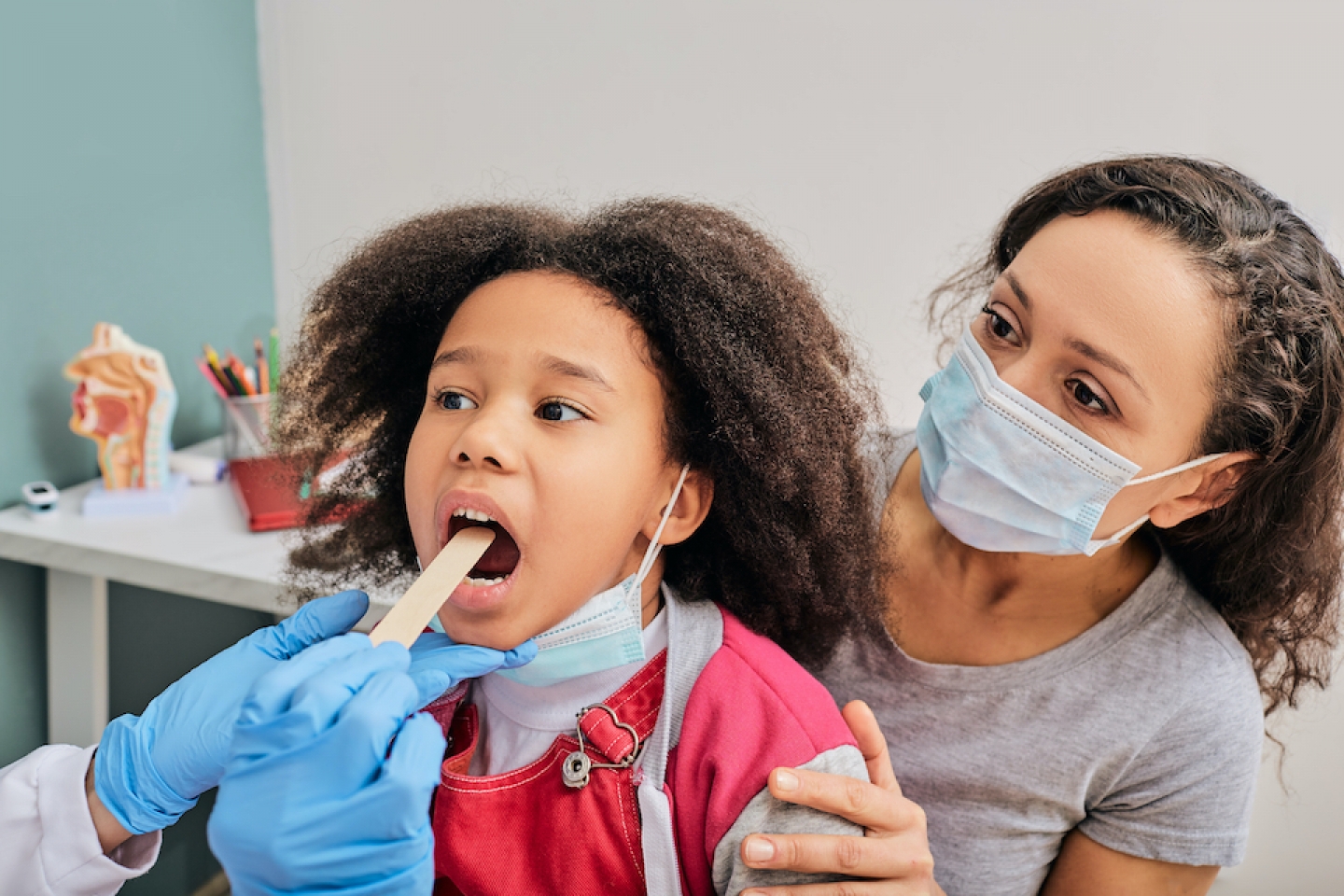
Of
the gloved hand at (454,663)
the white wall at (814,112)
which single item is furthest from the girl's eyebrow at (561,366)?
the white wall at (814,112)

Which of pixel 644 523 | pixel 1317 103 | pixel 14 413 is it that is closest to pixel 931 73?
pixel 1317 103

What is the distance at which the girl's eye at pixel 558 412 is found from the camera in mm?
857

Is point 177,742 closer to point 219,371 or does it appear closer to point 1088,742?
point 1088,742

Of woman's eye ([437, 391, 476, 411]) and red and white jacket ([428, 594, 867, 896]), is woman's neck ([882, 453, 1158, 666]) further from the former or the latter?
woman's eye ([437, 391, 476, 411])

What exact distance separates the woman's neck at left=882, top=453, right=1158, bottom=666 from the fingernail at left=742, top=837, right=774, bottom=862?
47 cm

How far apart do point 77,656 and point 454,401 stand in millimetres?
1069

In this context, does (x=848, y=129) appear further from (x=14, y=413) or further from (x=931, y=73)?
(x=14, y=413)

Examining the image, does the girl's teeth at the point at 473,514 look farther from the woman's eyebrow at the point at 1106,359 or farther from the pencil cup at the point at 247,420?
the pencil cup at the point at 247,420

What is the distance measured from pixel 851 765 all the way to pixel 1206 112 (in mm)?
1203

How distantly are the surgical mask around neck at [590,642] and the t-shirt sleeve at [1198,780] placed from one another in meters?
0.60

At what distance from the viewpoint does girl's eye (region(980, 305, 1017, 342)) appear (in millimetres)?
1078

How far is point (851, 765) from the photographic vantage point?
86 cm

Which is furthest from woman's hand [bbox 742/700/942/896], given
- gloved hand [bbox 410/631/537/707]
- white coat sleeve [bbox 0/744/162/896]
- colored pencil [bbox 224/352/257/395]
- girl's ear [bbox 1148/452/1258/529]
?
colored pencil [bbox 224/352/257/395]

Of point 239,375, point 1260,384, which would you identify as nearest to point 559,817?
point 1260,384
